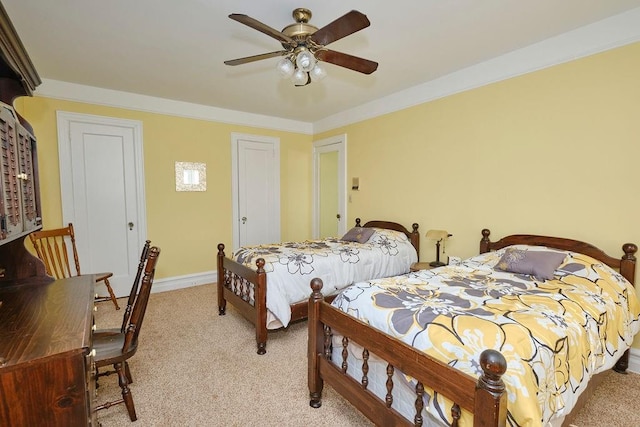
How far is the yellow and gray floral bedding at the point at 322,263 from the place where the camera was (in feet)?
8.84

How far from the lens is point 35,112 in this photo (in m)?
3.35

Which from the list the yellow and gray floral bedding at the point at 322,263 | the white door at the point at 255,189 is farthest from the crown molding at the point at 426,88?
the yellow and gray floral bedding at the point at 322,263

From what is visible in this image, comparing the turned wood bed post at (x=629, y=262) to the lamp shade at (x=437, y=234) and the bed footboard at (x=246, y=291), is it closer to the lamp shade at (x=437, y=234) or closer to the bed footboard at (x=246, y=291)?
the lamp shade at (x=437, y=234)

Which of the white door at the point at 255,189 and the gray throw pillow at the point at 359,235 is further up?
the white door at the point at 255,189

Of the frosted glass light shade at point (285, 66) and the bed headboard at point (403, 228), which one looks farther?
the bed headboard at point (403, 228)

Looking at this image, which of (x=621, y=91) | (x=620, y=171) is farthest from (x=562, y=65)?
(x=620, y=171)

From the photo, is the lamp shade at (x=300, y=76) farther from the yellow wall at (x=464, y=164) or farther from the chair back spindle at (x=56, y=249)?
the chair back spindle at (x=56, y=249)

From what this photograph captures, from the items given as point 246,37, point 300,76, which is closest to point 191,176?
point 246,37

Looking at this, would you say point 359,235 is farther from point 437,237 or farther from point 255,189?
point 255,189

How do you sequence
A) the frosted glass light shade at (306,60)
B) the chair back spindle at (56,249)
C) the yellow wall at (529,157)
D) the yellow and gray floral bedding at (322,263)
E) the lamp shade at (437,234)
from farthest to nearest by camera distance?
the lamp shade at (437,234), the chair back spindle at (56,249), the yellow and gray floral bedding at (322,263), the yellow wall at (529,157), the frosted glass light shade at (306,60)

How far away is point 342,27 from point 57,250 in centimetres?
355

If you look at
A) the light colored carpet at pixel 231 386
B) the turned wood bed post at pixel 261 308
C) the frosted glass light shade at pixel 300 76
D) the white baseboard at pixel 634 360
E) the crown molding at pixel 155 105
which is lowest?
the light colored carpet at pixel 231 386

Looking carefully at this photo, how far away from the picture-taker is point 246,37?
2.46 m

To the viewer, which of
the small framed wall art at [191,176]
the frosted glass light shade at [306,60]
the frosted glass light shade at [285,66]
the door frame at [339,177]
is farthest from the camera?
the door frame at [339,177]
